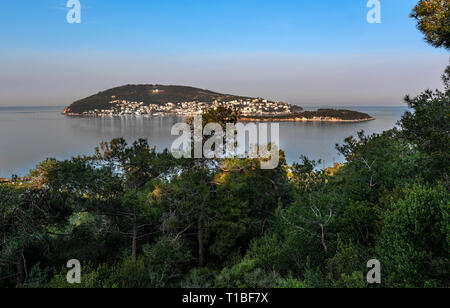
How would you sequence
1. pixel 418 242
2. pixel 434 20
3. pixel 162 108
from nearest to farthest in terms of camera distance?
pixel 418 242, pixel 434 20, pixel 162 108

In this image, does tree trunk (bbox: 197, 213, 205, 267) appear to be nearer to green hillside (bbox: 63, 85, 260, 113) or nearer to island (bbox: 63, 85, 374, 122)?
island (bbox: 63, 85, 374, 122)

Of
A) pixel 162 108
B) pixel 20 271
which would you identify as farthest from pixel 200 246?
pixel 162 108

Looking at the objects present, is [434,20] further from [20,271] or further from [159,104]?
[159,104]

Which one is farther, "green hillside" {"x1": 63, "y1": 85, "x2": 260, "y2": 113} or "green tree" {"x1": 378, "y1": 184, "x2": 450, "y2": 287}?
A: "green hillside" {"x1": 63, "y1": 85, "x2": 260, "y2": 113}

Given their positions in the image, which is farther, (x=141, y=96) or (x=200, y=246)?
(x=141, y=96)

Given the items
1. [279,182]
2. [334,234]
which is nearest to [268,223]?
[279,182]

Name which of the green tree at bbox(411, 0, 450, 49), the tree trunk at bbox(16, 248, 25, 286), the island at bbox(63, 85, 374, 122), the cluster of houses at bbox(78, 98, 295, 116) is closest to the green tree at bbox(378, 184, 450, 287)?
the green tree at bbox(411, 0, 450, 49)

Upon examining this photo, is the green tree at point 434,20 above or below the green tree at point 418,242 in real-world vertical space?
above

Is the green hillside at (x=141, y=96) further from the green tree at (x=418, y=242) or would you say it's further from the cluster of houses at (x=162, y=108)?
the green tree at (x=418, y=242)

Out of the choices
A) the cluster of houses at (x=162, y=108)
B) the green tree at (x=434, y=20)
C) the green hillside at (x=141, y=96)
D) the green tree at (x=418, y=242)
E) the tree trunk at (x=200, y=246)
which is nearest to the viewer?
the green tree at (x=418, y=242)

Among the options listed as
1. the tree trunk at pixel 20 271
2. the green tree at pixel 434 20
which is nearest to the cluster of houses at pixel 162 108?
the green tree at pixel 434 20

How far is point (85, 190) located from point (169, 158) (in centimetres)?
331

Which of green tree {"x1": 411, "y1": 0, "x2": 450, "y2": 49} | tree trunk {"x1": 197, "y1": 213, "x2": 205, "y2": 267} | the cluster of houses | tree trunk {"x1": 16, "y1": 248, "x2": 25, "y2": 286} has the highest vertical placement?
the cluster of houses

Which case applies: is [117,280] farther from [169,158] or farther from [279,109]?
[279,109]
